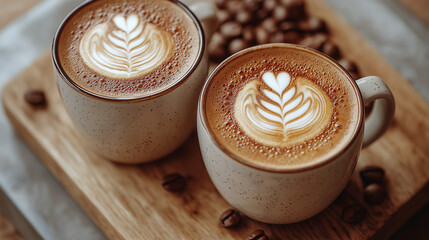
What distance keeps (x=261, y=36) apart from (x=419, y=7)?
27.1 inches

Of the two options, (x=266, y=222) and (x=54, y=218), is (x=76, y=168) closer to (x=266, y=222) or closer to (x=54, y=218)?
(x=54, y=218)

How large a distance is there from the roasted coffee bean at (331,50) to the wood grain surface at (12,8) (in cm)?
99

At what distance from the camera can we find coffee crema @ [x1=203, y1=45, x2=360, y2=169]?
875 millimetres

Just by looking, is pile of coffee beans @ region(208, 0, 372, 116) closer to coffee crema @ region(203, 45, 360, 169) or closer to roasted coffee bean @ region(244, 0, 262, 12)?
roasted coffee bean @ region(244, 0, 262, 12)

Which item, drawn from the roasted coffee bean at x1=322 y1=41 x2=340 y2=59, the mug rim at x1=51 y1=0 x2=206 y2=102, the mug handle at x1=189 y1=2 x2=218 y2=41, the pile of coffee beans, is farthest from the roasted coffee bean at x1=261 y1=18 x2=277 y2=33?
the mug rim at x1=51 y1=0 x2=206 y2=102

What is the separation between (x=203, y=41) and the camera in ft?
3.29

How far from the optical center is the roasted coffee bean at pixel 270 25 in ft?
4.43

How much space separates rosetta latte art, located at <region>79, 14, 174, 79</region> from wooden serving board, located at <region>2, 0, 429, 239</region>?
25cm

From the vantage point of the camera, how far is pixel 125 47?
102cm

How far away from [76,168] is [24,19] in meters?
0.66

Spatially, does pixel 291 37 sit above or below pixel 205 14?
below

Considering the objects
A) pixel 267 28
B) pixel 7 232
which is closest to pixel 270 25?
pixel 267 28

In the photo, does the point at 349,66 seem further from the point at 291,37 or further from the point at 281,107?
the point at 281,107

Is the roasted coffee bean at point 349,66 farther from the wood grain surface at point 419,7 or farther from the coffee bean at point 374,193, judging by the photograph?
the wood grain surface at point 419,7
